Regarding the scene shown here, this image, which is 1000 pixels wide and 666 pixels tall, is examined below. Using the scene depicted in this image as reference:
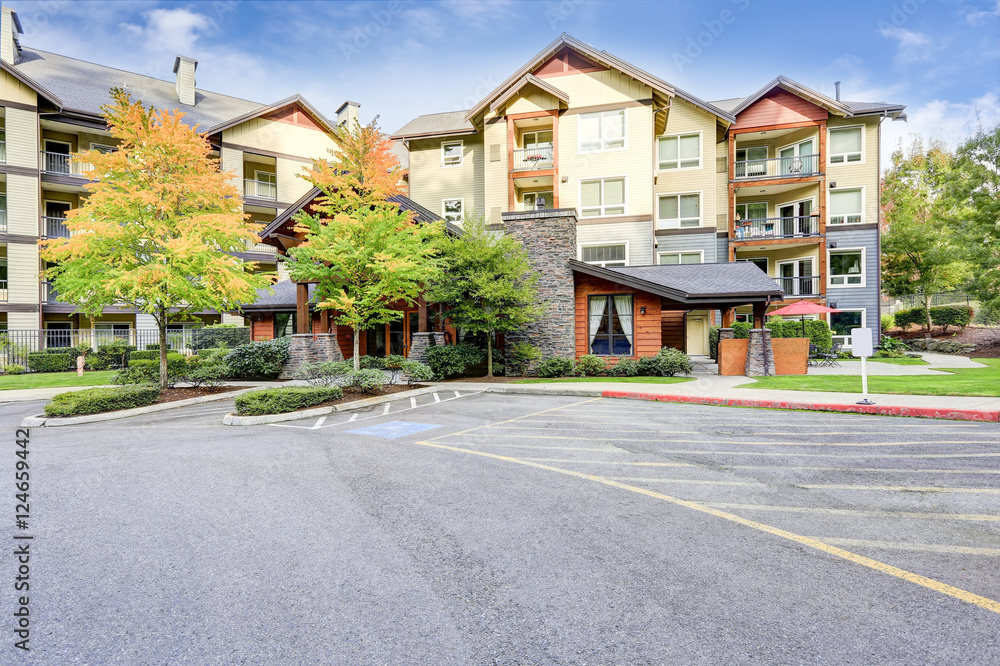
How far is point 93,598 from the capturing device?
3340 millimetres

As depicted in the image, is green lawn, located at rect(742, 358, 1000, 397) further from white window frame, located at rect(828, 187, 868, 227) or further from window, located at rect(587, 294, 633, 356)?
white window frame, located at rect(828, 187, 868, 227)

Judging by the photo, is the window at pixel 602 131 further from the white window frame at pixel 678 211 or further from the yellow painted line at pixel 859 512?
the yellow painted line at pixel 859 512

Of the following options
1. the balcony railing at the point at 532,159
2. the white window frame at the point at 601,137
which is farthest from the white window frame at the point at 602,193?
the balcony railing at the point at 532,159

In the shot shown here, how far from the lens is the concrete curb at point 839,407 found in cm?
921

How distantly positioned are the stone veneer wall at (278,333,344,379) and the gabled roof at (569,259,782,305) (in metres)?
10.4

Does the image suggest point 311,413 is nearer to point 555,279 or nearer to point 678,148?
point 555,279

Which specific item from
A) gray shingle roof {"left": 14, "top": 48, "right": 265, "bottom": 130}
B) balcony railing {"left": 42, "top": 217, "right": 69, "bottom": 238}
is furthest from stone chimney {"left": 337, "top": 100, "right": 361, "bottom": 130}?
balcony railing {"left": 42, "top": 217, "right": 69, "bottom": 238}

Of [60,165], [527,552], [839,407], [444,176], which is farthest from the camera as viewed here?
[444,176]

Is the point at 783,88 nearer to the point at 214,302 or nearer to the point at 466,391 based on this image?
the point at 466,391

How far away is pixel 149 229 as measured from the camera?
43.2ft

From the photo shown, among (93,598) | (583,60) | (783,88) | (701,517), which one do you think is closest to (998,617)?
(701,517)

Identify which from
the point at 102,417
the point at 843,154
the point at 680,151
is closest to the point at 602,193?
the point at 680,151

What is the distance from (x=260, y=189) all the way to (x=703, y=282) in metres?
29.4

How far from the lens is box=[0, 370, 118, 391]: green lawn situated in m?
17.6
